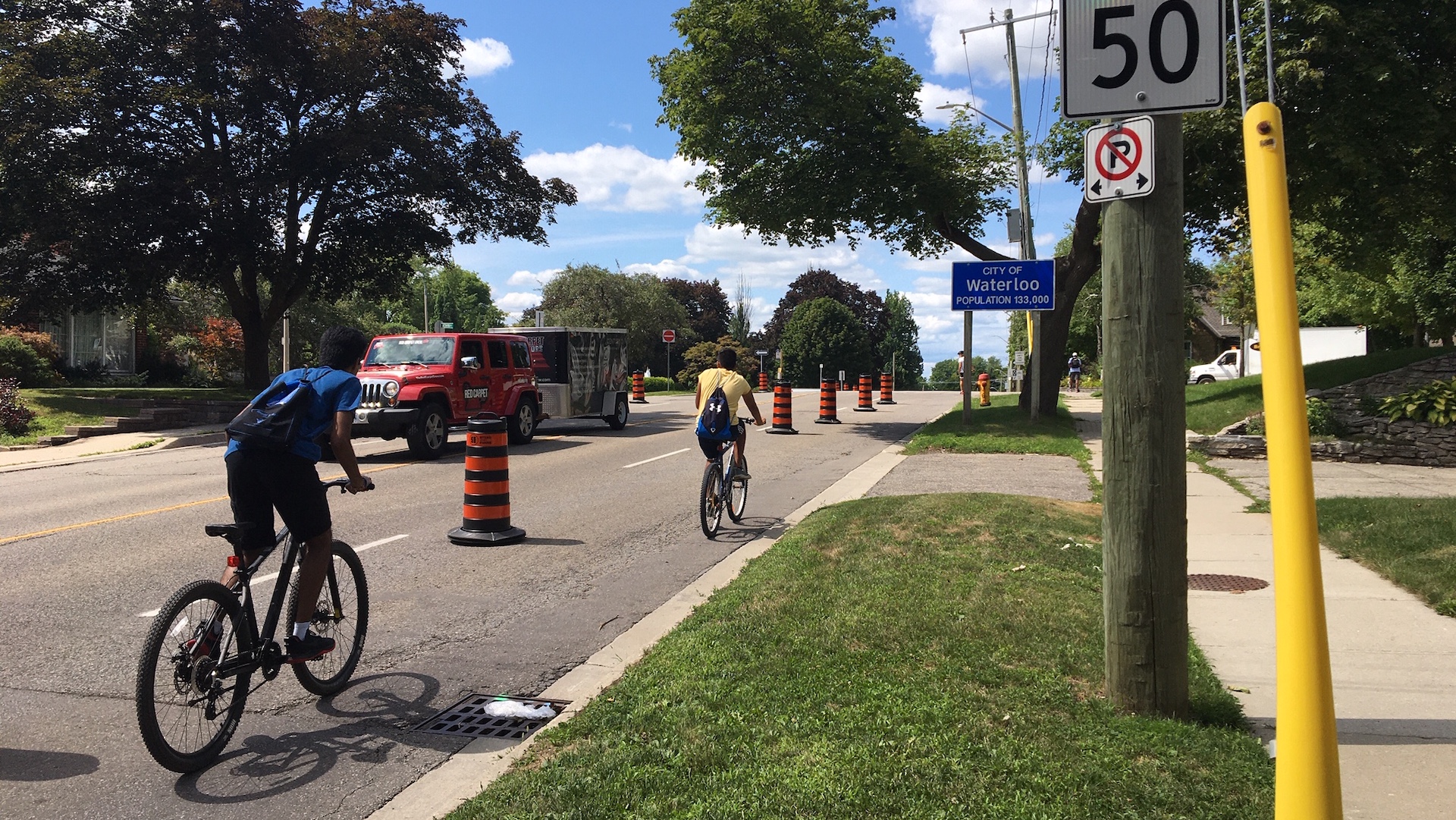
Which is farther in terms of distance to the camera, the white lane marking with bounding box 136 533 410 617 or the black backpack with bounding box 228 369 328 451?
the white lane marking with bounding box 136 533 410 617

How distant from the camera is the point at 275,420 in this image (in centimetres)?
448

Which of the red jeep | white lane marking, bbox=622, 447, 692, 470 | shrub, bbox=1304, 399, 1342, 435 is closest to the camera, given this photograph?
shrub, bbox=1304, 399, 1342, 435

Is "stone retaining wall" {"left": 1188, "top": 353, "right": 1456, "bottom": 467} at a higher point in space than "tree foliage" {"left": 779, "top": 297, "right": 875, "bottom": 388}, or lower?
lower

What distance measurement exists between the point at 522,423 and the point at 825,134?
9008mm

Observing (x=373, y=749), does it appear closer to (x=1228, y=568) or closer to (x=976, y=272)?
(x=1228, y=568)

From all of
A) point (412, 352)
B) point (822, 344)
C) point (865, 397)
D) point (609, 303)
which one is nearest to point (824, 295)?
point (822, 344)

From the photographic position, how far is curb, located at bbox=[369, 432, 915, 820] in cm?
380

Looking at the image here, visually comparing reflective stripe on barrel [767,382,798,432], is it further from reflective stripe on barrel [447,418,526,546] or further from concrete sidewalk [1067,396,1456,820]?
concrete sidewalk [1067,396,1456,820]

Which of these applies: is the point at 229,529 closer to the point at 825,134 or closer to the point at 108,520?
the point at 108,520

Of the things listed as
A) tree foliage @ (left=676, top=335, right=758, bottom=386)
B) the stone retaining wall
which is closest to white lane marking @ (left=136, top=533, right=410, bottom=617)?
the stone retaining wall

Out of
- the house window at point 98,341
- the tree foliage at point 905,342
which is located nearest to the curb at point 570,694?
the house window at point 98,341

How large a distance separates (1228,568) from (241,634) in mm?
6619

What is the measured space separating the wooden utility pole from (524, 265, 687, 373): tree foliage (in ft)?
200

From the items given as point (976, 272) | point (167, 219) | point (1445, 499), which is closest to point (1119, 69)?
point (1445, 499)
